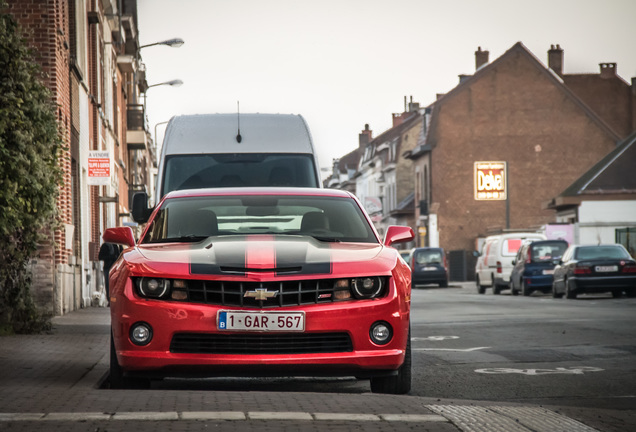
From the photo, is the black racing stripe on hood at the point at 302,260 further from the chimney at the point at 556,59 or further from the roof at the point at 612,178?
the chimney at the point at 556,59

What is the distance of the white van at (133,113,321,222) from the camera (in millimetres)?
16766

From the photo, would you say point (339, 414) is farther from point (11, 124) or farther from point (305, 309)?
point (11, 124)

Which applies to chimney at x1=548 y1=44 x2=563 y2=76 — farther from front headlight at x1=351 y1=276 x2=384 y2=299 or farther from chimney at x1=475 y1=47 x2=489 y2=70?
front headlight at x1=351 y1=276 x2=384 y2=299

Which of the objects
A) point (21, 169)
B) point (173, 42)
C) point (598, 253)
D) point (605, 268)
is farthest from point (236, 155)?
point (173, 42)

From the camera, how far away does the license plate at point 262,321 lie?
26.3ft

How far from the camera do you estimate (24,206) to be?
1486 cm

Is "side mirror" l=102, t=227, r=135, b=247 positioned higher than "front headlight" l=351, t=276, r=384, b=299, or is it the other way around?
"side mirror" l=102, t=227, r=135, b=247

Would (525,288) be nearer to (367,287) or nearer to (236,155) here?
(236,155)

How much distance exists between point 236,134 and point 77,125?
1005cm

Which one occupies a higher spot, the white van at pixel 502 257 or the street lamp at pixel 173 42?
the street lamp at pixel 173 42

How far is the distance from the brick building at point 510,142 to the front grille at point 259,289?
65.7m

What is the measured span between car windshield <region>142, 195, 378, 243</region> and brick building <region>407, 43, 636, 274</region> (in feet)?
210

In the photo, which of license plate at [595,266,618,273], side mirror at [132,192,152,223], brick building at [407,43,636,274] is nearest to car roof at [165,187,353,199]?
side mirror at [132,192,152,223]

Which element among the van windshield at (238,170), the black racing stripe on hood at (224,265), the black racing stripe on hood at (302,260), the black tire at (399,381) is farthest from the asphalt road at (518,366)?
the van windshield at (238,170)
